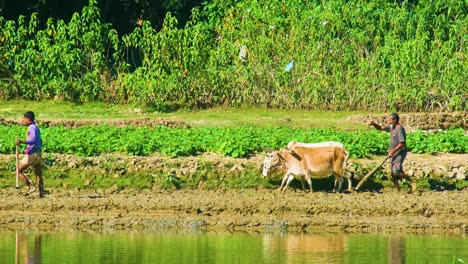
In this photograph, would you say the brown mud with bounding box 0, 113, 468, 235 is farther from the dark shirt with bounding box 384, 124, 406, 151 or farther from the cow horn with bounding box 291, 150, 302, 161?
the dark shirt with bounding box 384, 124, 406, 151

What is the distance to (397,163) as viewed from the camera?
58.3ft

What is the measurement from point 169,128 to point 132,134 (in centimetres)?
188

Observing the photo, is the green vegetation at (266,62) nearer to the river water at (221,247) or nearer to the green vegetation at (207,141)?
the green vegetation at (207,141)

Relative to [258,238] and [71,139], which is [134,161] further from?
[258,238]

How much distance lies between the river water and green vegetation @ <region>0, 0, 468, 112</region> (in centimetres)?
1187

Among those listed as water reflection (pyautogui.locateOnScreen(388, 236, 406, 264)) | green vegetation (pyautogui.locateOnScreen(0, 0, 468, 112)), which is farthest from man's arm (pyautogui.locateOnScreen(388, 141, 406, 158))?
green vegetation (pyautogui.locateOnScreen(0, 0, 468, 112))

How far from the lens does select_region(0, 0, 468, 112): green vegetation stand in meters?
27.0

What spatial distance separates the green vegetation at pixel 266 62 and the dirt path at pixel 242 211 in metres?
9.38

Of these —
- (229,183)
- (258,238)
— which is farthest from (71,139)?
(258,238)

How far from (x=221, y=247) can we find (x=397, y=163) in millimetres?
4361

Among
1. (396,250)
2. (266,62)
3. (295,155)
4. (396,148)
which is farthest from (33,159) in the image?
(266,62)

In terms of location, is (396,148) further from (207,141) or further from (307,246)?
(307,246)

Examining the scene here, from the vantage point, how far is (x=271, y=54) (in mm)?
28125

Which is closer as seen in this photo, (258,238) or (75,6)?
(258,238)
